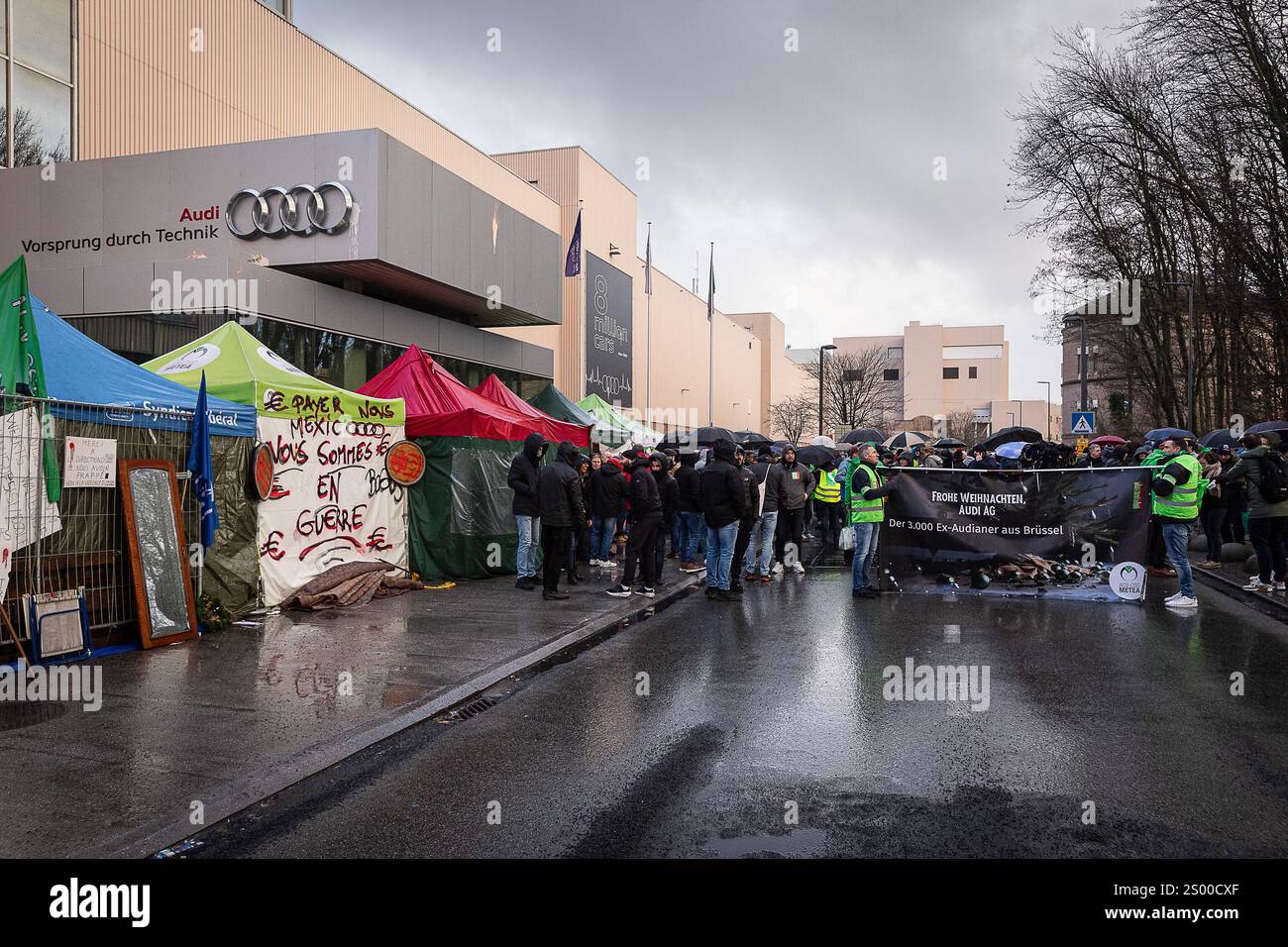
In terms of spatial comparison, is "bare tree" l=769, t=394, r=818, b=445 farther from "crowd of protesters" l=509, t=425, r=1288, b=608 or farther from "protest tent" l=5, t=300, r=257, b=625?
"protest tent" l=5, t=300, r=257, b=625

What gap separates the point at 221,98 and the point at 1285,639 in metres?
23.3

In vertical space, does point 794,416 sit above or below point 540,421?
above

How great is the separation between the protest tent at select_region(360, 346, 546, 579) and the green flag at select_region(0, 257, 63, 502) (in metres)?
5.82

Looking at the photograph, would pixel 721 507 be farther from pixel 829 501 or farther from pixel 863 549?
pixel 829 501

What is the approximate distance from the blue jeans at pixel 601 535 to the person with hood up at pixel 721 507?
376 cm

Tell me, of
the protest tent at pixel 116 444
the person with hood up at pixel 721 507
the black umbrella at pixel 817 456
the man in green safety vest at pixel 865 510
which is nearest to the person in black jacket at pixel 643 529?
the person with hood up at pixel 721 507

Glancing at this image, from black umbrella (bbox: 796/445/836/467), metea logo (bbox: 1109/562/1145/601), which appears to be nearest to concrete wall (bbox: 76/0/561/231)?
black umbrella (bbox: 796/445/836/467)

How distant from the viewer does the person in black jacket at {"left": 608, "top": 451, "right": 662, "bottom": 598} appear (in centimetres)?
1213

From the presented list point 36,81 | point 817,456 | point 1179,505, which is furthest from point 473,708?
point 36,81

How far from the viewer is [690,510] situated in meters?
13.6

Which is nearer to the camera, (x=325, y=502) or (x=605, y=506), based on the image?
(x=325, y=502)

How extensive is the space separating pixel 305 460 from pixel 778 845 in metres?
8.58

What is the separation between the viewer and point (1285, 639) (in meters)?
8.90
